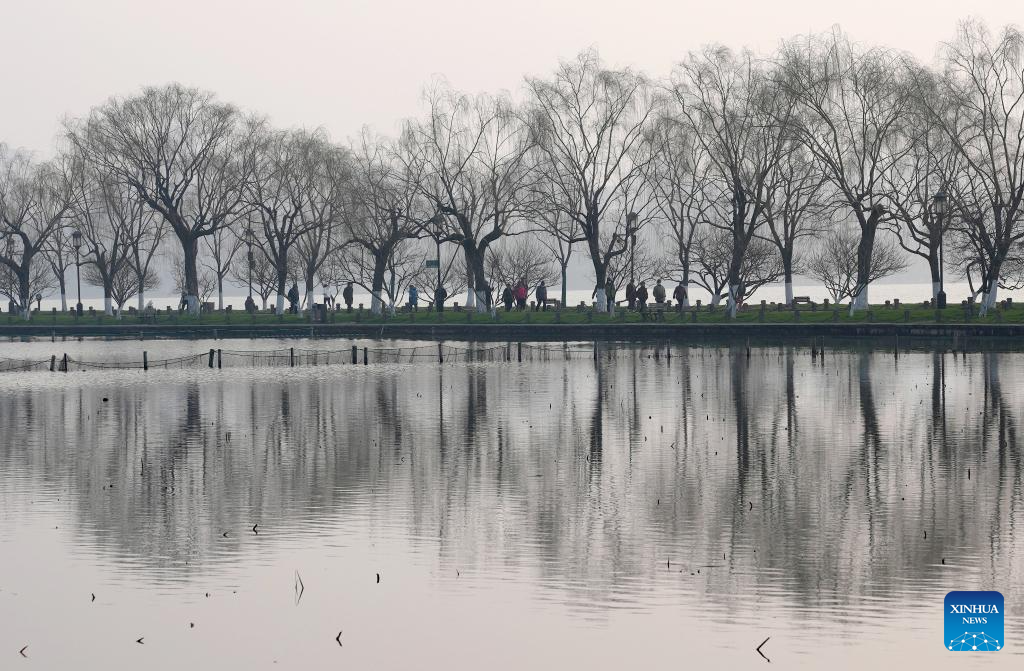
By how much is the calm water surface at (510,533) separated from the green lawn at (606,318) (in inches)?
1367

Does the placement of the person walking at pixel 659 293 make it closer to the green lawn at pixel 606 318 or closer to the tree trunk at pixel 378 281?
the green lawn at pixel 606 318

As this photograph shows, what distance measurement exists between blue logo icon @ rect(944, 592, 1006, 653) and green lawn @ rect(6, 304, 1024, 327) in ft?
171

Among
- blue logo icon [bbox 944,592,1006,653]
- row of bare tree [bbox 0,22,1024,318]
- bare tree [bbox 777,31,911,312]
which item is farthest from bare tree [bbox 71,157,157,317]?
blue logo icon [bbox 944,592,1006,653]

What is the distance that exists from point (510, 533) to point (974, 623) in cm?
593

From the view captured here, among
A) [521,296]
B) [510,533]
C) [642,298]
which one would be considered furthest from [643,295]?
[510,533]

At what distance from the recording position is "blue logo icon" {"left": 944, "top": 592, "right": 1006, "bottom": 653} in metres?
11.4

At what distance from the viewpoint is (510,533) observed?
16297 mm

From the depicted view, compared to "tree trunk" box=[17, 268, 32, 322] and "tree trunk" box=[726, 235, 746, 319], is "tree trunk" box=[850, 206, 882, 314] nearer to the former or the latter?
"tree trunk" box=[726, 235, 746, 319]

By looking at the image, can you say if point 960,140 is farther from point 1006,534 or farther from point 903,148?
point 1006,534

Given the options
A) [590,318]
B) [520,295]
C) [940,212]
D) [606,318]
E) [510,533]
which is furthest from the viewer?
[520,295]

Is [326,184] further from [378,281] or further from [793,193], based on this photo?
[793,193]

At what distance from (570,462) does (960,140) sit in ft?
169

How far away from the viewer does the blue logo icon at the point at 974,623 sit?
11430 millimetres

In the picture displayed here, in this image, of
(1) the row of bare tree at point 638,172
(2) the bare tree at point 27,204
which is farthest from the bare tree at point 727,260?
(2) the bare tree at point 27,204
